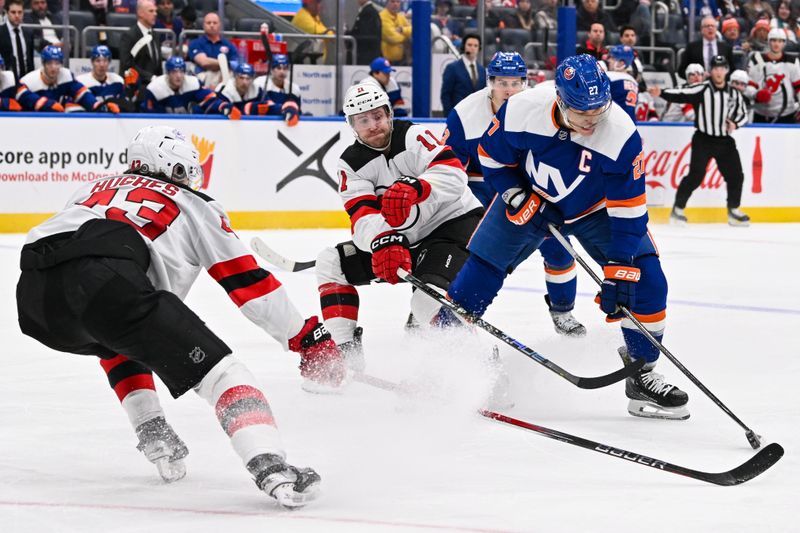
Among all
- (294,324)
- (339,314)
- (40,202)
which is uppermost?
(294,324)

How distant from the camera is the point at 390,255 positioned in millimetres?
4285

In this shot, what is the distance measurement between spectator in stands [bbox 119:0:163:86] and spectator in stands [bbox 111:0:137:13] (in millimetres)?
458

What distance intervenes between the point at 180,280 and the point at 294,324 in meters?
0.30

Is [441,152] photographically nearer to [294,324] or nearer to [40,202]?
[294,324]

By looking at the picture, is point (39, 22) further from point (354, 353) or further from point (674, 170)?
point (354, 353)

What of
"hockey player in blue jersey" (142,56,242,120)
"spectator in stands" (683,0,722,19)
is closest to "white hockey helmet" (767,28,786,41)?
A: "spectator in stands" (683,0,722,19)

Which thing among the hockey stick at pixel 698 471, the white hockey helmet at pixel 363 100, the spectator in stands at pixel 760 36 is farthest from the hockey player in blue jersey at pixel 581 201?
the spectator in stands at pixel 760 36

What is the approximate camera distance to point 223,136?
9906mm

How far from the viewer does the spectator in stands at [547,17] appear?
37.5 ft

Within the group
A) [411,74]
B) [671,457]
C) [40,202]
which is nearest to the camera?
[671,457]

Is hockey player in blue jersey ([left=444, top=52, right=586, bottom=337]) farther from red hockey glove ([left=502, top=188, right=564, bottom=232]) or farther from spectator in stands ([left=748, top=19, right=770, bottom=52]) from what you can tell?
spectator in stands ([left=748, top=19, right=770, bottom=52])

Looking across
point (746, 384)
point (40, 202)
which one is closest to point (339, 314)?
point (746, 384)

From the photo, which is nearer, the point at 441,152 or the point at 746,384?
the point at 746,384

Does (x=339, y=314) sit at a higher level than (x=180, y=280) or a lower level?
lower
